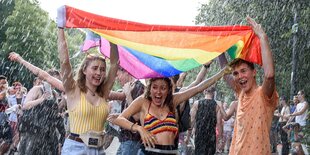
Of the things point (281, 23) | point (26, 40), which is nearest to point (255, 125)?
point (281, 23)

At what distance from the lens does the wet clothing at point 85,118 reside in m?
5.54

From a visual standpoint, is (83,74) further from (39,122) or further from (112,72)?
(39,122)

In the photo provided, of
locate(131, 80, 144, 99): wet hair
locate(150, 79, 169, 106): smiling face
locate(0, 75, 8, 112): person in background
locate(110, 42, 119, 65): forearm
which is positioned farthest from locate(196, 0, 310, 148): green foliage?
locate(150, 79, 169, 106): smiling face

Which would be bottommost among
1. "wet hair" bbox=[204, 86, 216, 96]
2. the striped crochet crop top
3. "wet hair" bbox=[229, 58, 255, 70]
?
the striped crochet crop top

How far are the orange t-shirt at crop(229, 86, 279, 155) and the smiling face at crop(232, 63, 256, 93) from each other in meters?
0.09

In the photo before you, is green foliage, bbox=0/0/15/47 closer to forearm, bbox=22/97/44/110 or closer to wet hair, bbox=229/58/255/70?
forearm, bbox=22/97/44/110

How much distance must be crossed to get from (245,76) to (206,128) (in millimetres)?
4432

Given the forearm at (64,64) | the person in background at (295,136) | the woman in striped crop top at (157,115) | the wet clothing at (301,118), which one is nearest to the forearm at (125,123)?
the woman in striped crop top at (157,115)

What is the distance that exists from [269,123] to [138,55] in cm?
201

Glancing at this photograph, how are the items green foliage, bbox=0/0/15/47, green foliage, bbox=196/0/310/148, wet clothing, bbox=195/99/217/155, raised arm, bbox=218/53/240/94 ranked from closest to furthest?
raised arm, bbox=218/53/240/94
wet clothing, bbox=195/99/217/155
green foliage, bbox=196/0/310/148
green foliage, bbox=0/0/15/47

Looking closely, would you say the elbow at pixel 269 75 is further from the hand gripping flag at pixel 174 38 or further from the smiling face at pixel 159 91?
the smiling face at pixel 159 91

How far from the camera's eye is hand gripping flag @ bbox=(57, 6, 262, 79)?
6.07 metres

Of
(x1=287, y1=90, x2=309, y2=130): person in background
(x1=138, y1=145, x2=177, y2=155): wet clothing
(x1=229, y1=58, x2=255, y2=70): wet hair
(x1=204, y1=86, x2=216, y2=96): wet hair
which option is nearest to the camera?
(x1=229, y1=58, x2=255, y2=70): wet hair

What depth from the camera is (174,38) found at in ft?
21.0
